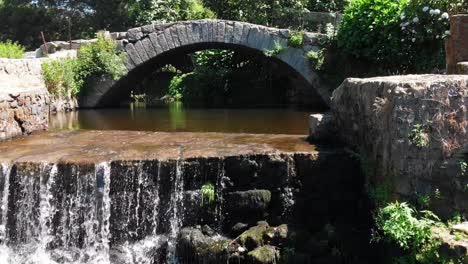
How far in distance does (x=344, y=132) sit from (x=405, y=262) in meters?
2.29

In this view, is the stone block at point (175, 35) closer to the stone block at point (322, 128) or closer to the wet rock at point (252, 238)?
the stone block at point (322, 128)

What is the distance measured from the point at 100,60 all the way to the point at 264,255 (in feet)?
29.2

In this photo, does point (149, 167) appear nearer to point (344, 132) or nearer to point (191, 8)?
point (344, 132)

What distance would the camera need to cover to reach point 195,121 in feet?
33.4

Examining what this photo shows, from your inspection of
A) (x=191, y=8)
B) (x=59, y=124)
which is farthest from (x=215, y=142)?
(x=191, y=8)

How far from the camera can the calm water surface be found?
29.0ft

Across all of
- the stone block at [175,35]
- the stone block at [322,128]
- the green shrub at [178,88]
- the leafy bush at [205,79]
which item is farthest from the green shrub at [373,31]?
the green shrub at [178,88]

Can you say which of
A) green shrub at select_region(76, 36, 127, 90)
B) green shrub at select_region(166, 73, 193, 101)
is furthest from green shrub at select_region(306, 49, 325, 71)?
green shrub at select_region(166, 73, 193, 101)

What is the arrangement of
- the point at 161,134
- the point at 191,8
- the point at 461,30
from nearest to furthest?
the point at 461,30
the point at 161,134
the point at 191,8

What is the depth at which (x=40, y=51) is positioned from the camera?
13367 mm

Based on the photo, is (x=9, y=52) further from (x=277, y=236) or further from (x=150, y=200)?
(x=277, y=236)

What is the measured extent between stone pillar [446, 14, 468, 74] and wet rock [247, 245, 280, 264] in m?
2.86

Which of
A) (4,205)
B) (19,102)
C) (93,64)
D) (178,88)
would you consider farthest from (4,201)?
(178,88)

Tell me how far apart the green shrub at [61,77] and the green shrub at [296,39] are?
16.3 ft
